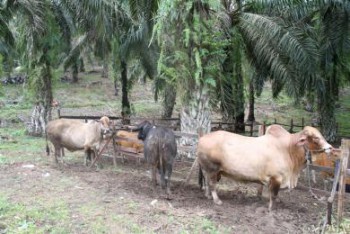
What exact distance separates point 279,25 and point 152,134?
5793 millimetres

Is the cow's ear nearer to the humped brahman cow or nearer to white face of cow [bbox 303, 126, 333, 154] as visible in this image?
white face of cow [bbox 303, 126, 333, 154]

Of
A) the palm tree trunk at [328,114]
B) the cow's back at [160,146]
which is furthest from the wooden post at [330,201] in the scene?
the palm tree trunk at [328,114]

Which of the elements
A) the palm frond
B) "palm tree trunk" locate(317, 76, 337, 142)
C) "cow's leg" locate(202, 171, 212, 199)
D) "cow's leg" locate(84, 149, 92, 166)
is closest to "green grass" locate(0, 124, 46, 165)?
"cow's leg" locate(84, 149, 92, 166)

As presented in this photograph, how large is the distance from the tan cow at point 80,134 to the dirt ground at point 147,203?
636mm

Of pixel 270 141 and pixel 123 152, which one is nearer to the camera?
pixel 270 141

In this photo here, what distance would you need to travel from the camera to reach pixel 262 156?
7.36m

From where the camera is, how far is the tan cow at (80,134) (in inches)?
421

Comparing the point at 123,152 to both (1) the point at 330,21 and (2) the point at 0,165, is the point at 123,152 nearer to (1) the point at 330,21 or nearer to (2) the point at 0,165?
(2) the point at 0,165

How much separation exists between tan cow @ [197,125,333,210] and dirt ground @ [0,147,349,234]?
497 millimetres

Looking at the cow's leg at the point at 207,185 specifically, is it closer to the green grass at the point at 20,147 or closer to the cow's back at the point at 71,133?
the cow's back at the point at 71,133

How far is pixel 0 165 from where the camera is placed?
34.3 ft

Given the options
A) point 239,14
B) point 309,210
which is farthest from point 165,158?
point 239,14

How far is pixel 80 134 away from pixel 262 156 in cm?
509

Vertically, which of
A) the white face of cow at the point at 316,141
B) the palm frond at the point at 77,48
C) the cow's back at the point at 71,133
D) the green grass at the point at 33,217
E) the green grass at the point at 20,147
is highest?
the palm frond at the point at 77,48
